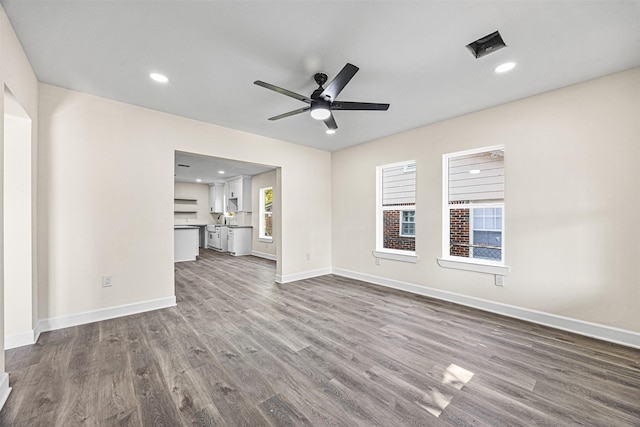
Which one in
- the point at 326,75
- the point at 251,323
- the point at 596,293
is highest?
the point at 326,75

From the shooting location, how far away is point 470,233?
368 centimetres

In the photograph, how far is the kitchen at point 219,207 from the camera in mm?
6954

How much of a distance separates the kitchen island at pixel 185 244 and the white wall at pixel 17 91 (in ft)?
14.5

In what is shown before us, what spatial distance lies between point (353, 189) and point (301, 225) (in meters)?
1.25

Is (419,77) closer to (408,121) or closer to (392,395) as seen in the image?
(408,121)

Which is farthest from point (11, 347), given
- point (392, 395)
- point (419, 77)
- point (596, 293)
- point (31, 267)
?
point (596, 293)

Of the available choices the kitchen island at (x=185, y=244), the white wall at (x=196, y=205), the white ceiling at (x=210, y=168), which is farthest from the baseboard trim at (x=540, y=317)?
the white wall at (x=196, y=205)

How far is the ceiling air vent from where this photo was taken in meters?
1.99

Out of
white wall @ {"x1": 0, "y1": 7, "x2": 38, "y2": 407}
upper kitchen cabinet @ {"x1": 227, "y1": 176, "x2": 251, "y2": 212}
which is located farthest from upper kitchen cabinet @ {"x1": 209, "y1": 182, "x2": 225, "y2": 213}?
white wall @ {"x1": 0, "y1": 7, "x2": 38, "y2": 407}

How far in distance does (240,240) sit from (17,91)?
20.2 feet

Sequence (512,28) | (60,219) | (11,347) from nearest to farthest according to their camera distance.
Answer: (512,28), (11,347), (60,219)

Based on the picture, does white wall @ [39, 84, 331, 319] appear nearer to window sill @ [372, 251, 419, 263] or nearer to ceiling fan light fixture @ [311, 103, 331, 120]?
ceiling fan light fixture @ [311, 103, 331, 120]

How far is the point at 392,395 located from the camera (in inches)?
69.7

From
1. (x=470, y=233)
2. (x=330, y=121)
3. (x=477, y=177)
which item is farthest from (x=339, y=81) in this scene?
(x=470, y=233)
